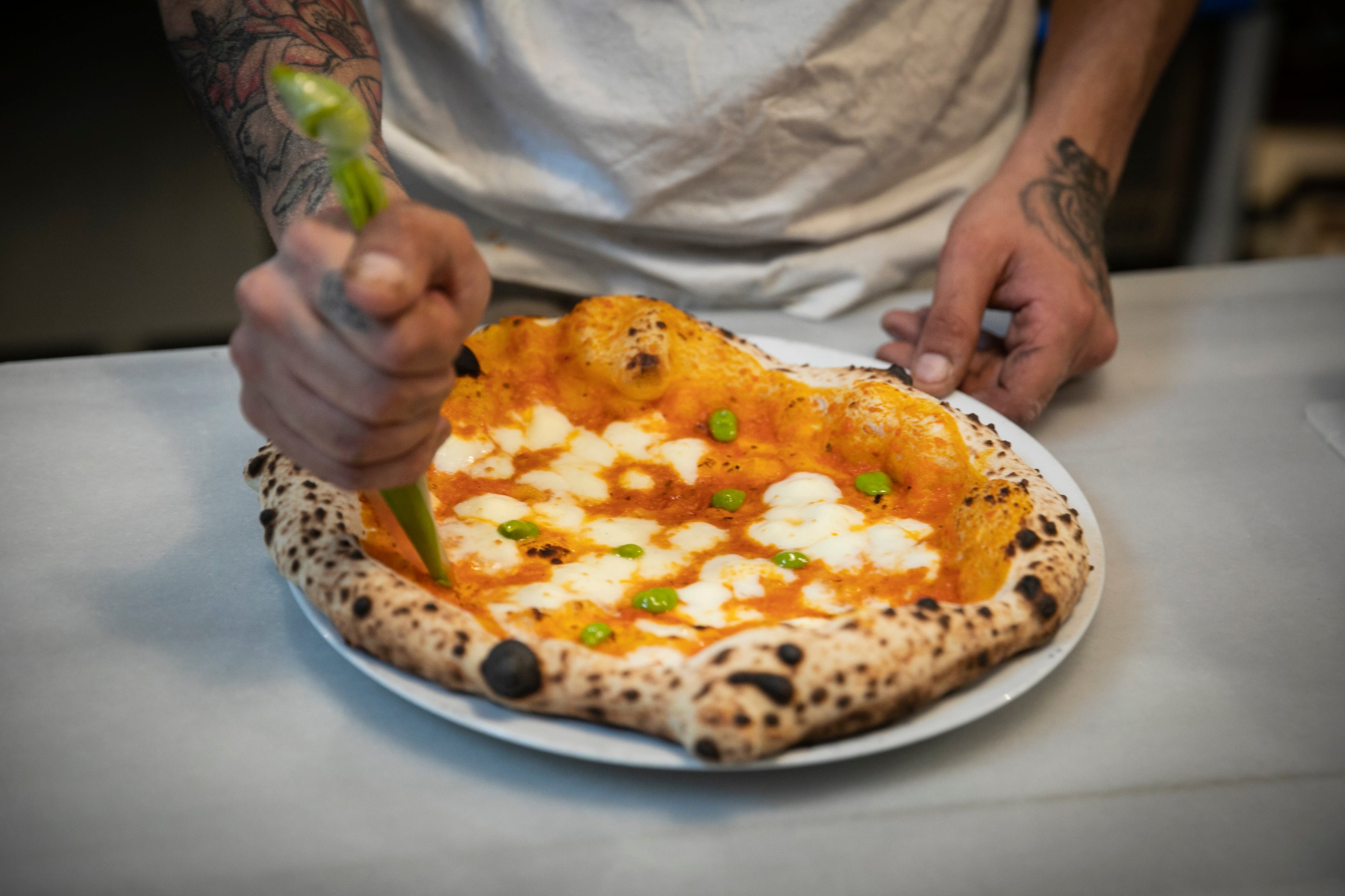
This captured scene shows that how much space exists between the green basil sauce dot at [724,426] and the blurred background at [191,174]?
3.50 m

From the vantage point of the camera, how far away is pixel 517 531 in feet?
5.32

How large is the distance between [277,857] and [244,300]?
2.11 ft

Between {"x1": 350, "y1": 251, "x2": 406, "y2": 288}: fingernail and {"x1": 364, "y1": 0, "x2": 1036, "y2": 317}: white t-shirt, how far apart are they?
141cm

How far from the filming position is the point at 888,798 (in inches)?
51.4

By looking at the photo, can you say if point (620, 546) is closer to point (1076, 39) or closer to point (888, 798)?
point (888, 798)

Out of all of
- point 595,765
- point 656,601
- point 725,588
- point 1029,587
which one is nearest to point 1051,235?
point 1029,587

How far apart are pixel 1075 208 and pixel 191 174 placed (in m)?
5.64

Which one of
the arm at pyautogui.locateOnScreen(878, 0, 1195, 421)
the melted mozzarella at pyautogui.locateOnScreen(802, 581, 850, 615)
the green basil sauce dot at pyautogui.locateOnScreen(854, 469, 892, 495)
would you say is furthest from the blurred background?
the melted mozzarella at pyautogui.locateOnScreen(802, 581, 850, 615)

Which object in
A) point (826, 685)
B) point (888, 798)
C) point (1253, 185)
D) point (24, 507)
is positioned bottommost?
point (1253, 185)

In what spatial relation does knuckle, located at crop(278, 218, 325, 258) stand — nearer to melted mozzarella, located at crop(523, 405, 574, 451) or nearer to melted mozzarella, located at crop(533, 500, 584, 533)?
melted mozzarella, located at crop(533, 500, 584, 533)

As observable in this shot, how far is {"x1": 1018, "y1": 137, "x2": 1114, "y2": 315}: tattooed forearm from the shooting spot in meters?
2.36

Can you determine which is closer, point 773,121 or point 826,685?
point 826,685

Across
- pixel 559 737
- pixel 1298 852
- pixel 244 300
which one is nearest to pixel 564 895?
pixel 559 737

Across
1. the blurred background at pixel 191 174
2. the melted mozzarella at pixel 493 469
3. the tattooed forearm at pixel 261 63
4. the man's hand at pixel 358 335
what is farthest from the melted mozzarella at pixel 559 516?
the blurred background at pixel 191 174
